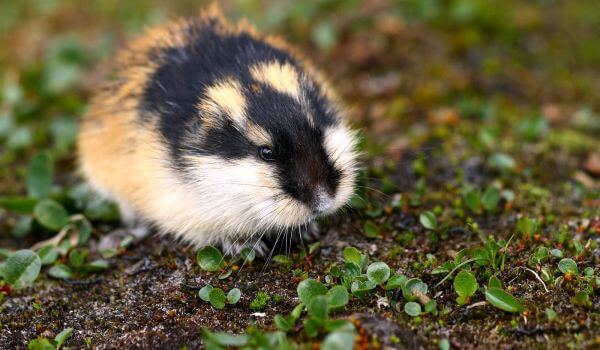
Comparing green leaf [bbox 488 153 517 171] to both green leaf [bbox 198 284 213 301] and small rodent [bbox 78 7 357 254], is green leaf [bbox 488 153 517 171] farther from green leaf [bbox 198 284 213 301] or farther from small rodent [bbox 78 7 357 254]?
green leaf [bbox 198 284 213 301]

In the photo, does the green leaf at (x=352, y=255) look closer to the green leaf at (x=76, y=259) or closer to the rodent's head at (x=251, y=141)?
the rodent's head at (x=251, y=141)

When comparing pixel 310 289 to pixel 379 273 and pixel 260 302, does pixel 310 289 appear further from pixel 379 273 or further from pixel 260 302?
pixel 379 273

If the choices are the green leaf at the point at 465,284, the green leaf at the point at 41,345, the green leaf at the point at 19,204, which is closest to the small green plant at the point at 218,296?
the green leaf at the point at 41,345

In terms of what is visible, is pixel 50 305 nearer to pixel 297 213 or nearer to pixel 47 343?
pixel 47 343

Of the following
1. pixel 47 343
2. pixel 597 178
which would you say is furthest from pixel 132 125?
pixel 597 178

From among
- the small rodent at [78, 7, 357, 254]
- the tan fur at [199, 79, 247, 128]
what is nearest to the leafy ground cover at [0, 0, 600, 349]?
the small rodent at [78, 7, 357, 254]

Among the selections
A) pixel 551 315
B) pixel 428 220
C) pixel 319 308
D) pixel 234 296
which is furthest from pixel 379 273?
pixel 551 315
